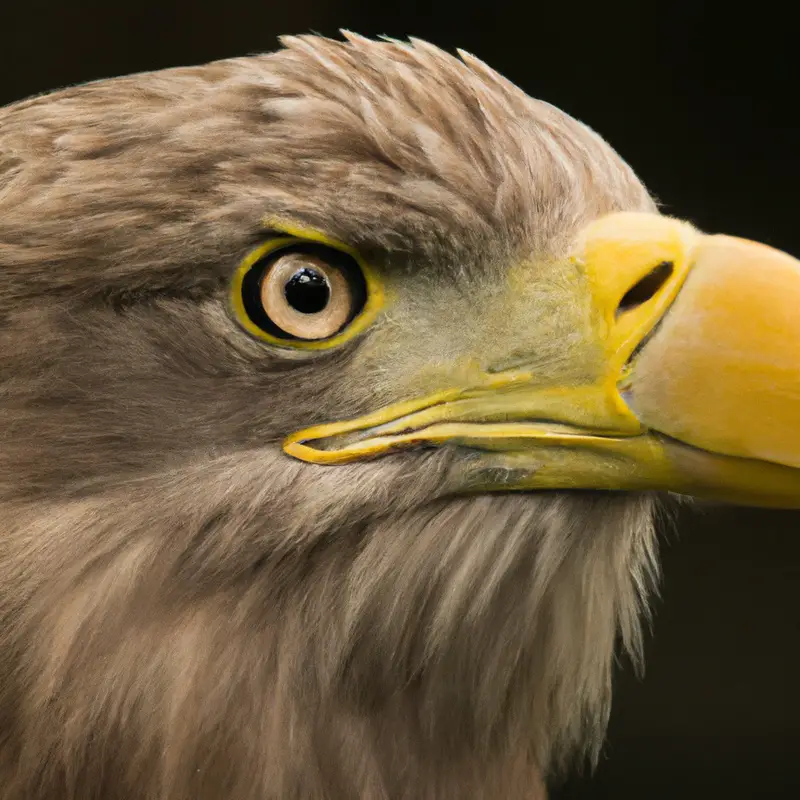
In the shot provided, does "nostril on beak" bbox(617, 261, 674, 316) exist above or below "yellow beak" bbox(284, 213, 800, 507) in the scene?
above

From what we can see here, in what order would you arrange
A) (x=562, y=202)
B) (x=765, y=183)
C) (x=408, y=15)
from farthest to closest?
(x=765, y=183), (x=408, y=15), (x=562, y=202)

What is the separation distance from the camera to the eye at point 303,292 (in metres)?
1.32

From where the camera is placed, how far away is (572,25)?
3.65 m

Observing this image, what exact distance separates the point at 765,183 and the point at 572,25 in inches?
33.0

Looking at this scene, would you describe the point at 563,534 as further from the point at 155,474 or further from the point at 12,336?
the point at 12,336

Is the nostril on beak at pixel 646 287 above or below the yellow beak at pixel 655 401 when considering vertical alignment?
above

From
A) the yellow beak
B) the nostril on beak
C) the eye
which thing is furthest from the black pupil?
the nostril on beak

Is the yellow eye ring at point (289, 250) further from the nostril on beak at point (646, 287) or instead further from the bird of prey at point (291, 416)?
the nostril on beak at point (646, 287)

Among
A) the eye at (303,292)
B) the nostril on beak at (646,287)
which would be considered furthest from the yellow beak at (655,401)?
the eye at (303,292)

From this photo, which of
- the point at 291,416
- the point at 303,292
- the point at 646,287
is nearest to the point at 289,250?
the point at 303,292

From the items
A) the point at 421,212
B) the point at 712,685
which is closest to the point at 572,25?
the point at 712,685

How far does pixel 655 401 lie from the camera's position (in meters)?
1.28

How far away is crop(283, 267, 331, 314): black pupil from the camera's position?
133 centimetres

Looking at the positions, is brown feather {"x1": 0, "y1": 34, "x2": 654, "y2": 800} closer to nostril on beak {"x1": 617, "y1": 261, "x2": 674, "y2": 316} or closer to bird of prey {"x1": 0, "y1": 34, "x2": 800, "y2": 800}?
bird of prey {"x1": 0, "y1": 34, "x2": 800, "y2": 800}
